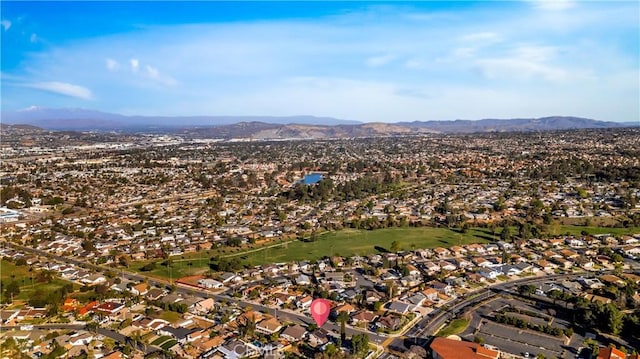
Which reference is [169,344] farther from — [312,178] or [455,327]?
[312,178]

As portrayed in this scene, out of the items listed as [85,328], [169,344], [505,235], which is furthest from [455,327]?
[85,328]

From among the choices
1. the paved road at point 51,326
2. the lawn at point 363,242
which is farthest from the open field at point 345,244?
the paved road at point 51,326

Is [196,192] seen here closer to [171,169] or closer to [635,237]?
[171,169]

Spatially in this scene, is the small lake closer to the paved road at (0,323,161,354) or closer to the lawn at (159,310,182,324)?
the lawn at (159,310,182,324)

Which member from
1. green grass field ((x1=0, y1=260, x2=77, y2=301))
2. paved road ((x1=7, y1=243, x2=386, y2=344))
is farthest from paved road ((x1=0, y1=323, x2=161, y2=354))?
paved road ((x1=7, y1=243, x2=386, y2=344))

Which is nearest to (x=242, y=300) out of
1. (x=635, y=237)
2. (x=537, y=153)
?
(x=635, y=237)
